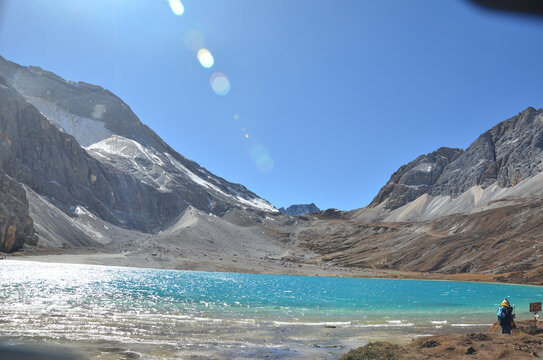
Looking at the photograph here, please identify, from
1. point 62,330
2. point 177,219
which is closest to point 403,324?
point 62,330

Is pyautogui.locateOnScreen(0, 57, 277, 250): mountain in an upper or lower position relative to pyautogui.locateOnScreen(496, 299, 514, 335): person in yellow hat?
upper

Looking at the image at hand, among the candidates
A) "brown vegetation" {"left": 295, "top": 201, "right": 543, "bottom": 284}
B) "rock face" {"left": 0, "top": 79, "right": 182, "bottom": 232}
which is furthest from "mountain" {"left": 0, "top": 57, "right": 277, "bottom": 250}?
"brown vegetation" {"left": 295, "top": 201, "right": 543, "bottom": 284}

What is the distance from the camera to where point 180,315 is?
28.4 m

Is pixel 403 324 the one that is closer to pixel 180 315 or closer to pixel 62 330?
pixel 180 315

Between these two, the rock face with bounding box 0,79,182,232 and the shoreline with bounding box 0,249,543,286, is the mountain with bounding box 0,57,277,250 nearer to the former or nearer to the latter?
the rock face with bounding box 0,79,182,232

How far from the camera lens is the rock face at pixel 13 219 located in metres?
84.4

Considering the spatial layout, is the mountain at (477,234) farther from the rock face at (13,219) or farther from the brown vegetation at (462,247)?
the rock face at (13,219)

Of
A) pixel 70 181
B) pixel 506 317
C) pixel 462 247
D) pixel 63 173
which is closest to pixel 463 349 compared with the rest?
pixel 506 317

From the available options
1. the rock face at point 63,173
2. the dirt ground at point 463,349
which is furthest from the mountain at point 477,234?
the dirt ground at point 463,349

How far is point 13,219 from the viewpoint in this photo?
86.3 m

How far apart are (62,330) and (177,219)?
154 metres

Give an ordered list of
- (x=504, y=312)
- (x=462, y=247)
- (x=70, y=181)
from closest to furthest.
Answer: (x=504, y=312), (x=462, y=247), (x=70, y=181)

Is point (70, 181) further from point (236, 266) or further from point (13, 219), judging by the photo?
point (236, 266)

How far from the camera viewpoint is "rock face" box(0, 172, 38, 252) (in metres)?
84.4
